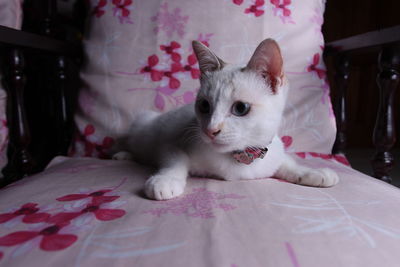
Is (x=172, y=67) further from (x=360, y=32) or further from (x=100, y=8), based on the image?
(x=360, y=32)

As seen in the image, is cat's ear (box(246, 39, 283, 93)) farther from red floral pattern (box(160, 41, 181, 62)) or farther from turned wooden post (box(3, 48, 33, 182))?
turned wooden post (box(3, 48, 33, 182))

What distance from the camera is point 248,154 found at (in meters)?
0.87

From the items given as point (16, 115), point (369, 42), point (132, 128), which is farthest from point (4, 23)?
point (369, 42)

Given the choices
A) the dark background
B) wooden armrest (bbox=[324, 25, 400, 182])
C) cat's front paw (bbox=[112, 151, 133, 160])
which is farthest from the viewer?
the dark background

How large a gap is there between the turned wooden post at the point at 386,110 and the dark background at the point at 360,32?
1.32 m

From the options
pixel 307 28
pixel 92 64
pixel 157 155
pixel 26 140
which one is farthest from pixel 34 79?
pixel 307 28

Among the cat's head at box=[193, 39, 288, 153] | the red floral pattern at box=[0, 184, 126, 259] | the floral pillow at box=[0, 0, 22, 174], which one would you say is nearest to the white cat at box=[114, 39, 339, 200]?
the cat's head at box=[193, 39, 288, 153]

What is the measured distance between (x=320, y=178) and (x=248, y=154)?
0.21 meters

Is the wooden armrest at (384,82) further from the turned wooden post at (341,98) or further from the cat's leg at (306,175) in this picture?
the cat's leg at (306,175)

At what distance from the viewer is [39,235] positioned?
1.86 feet

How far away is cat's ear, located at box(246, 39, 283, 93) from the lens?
0.76 m

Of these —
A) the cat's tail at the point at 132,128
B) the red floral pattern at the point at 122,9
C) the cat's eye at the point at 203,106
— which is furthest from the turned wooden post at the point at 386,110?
the red floral pattern at the point at 122,9

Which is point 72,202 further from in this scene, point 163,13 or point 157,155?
point 163,13

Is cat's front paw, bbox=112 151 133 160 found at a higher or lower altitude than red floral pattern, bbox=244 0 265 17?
lower
